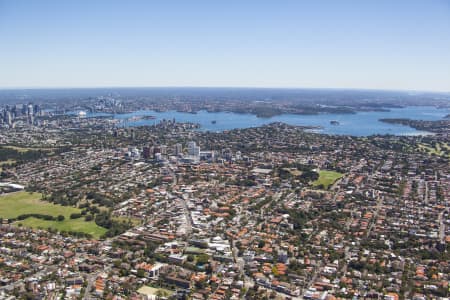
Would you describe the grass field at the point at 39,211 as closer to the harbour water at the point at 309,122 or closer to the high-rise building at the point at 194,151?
the high-rise building at the point at 194,151

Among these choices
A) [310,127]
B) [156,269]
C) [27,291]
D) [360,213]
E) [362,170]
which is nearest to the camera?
[27,291]

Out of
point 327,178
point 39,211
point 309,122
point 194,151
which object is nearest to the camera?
point 39,211


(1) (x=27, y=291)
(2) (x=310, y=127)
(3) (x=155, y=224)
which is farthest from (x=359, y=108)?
(1) (x=27, y=291)

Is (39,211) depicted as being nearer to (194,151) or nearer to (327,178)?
(194,151)

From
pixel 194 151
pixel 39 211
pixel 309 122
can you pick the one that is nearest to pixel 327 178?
pixel 194 151

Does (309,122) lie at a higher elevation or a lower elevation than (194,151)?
higher

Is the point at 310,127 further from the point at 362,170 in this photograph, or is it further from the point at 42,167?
the point at 42,167
